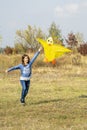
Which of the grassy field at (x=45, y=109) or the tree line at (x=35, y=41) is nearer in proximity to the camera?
the grassy field at (x=45, y=109)

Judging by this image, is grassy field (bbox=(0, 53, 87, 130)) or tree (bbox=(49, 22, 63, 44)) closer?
grassy field (bbox=(0, 53, 87, 130))

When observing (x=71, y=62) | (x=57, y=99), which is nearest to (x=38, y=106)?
(x=57, y=99)

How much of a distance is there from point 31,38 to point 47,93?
31.0 m

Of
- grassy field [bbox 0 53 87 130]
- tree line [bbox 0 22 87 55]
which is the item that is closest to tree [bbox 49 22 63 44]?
tree line [bbox 0 22 87 55]

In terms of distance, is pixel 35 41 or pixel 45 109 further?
pixel 35 41

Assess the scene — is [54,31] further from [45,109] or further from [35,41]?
[45,109]

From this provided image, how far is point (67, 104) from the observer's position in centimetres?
1266

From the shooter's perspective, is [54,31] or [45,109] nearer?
[45,109]

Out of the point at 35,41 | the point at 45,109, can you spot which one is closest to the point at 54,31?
the point at 35,41

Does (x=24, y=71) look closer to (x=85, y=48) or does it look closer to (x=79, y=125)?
(x=79, y=125)

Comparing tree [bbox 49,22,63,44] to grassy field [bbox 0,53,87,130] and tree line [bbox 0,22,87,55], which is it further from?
grassy field [bbox 0,53,87,130]

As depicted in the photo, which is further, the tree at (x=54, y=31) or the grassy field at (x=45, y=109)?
the tree at (x=54, y=31)

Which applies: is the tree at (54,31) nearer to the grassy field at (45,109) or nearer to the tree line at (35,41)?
the tree line at (35,41)

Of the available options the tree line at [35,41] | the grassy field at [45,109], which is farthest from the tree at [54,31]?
the grassy field at [45,109]
